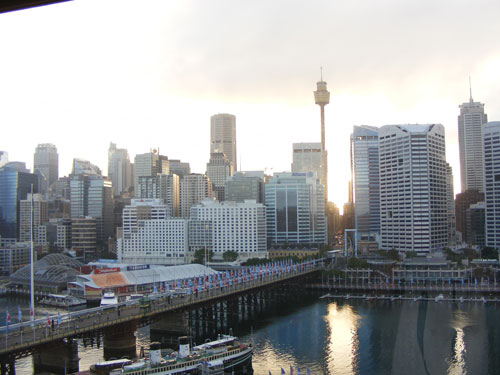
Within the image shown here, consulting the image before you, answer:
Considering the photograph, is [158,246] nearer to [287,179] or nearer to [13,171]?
[287,179]

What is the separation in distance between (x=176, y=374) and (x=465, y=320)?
1101 inches

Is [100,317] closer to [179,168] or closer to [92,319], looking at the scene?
[92,319]

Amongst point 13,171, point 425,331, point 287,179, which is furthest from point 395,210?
point 13,171

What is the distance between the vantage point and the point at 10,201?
124 meters

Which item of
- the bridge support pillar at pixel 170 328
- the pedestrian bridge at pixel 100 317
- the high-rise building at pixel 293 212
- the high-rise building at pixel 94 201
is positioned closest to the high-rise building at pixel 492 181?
the high-rise building at pixel 293 212

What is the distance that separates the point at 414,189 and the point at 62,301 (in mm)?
60555

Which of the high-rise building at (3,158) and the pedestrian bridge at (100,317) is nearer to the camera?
the pedestrian bridge at (100,317)

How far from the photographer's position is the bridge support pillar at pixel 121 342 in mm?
33812

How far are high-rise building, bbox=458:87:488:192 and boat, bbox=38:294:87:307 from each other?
142 metres

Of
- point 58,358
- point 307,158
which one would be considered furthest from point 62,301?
point 307,158

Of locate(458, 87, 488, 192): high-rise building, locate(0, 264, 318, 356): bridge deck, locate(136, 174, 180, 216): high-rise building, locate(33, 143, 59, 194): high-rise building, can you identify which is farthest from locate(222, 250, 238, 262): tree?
locate(33, 143, 59, 194): high-rise building

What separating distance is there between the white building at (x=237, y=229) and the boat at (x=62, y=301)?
36949mm

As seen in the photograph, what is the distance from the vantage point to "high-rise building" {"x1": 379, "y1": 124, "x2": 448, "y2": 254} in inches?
3420

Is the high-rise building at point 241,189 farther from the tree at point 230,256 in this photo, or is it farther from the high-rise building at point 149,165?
the high-rise building at point 149,165
